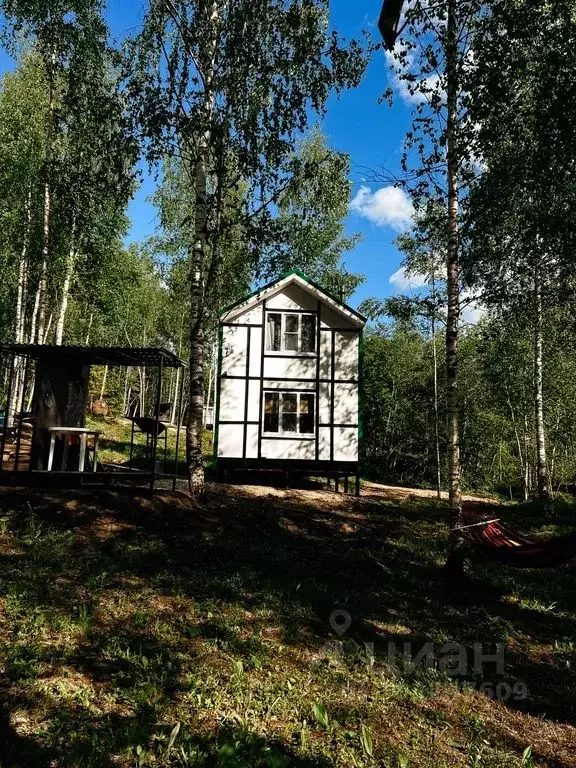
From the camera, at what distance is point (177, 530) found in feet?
30.3

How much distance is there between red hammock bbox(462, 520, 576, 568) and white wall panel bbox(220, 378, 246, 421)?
30.5 feet

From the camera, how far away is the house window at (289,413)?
57.2ft

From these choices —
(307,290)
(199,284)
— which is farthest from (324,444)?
(199,284)

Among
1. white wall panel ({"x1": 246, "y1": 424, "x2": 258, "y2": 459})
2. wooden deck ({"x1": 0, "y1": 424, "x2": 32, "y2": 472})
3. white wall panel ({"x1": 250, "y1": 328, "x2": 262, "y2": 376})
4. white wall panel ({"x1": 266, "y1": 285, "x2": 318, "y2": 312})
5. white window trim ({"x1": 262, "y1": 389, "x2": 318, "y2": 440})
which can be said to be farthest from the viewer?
white wall panel ({"x1": 266, "y1": 285, "x2": 318, "y2": 312})

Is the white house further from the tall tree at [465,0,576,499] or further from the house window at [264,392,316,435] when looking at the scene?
the tall tree at [465,0,576,499]

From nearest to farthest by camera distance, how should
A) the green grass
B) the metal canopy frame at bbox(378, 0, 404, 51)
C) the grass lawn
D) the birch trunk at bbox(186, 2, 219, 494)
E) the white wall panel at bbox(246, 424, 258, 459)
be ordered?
the metal canopy frame at bbox(378, 0, 404, 51) → the grass lawn → the birch trunk at bbox(186, 2, 219, 494) → the white wall panel at bbox(246, 424, 258, 459) → the green grass

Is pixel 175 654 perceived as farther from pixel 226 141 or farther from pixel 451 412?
pixel 226 141

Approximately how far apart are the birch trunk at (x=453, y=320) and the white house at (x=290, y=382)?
8.64m

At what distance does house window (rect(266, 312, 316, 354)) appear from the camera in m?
17.8


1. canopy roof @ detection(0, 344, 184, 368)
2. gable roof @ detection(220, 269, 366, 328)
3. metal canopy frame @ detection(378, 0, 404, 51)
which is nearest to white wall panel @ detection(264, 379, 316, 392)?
gable roof @ detection(220, 269, 366, 328)

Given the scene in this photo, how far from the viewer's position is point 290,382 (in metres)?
17.7

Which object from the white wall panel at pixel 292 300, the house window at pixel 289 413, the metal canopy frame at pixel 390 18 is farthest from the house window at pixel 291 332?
the metal canopy frame at pixel 390 18

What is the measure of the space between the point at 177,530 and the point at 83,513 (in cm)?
166

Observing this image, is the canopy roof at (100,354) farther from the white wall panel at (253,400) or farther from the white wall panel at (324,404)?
the white wall panel at (324,404)
